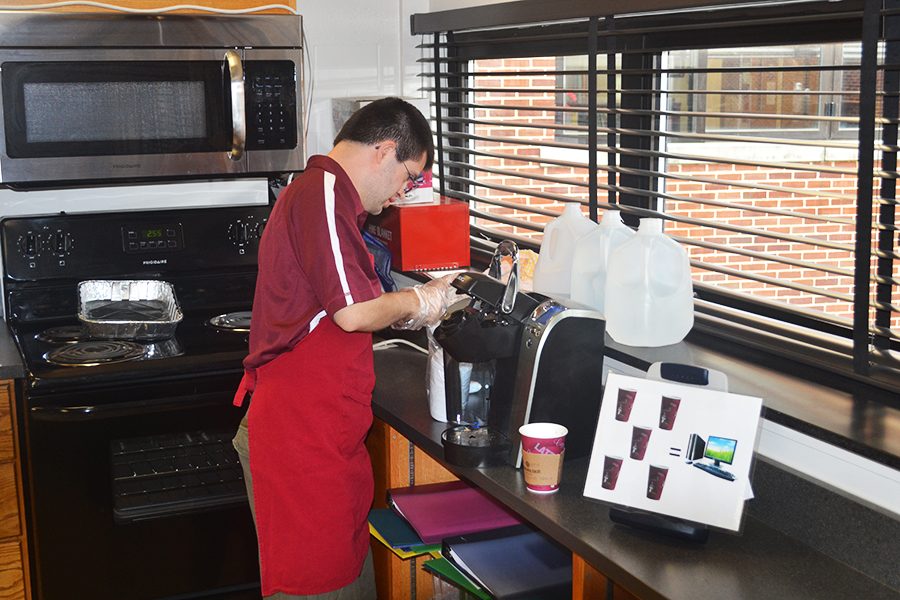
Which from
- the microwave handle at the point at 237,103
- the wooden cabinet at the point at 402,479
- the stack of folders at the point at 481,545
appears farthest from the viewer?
the microwave handle at the point at 237,103

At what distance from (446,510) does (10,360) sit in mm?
1239

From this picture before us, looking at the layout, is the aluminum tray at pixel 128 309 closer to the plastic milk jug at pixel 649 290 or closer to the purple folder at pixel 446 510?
the purple folder at pixel 446 510

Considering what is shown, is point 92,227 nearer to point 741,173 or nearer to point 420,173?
point 420,173

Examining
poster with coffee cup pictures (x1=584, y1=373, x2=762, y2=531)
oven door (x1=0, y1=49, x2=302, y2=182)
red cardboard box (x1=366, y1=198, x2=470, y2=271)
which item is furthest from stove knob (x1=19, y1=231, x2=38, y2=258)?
poster with coffee cup pictures (x1=584, y1=373, x2=762, y2=531)

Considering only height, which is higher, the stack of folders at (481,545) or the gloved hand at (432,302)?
the gloved hand at (432,302)

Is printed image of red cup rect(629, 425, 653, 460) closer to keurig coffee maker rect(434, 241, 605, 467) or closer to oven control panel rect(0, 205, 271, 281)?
keurig coffee maker rect(434, 241, 605, 467)

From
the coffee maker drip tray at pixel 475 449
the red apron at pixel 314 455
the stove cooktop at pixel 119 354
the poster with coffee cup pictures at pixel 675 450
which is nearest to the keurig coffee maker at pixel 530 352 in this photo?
the coffee maker drip tray at pixel 475 449

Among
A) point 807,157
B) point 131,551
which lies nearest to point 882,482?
point 807,157

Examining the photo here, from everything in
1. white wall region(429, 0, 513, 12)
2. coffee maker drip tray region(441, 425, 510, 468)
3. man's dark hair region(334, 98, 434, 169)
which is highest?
white wall region(429, 0, 513, 12)

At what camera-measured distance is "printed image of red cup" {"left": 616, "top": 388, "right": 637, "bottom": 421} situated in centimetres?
182

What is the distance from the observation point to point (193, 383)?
2.76 metres

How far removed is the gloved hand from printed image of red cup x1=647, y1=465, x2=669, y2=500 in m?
0.68

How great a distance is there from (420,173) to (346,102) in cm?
118

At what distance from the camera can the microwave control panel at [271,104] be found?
2928mm
